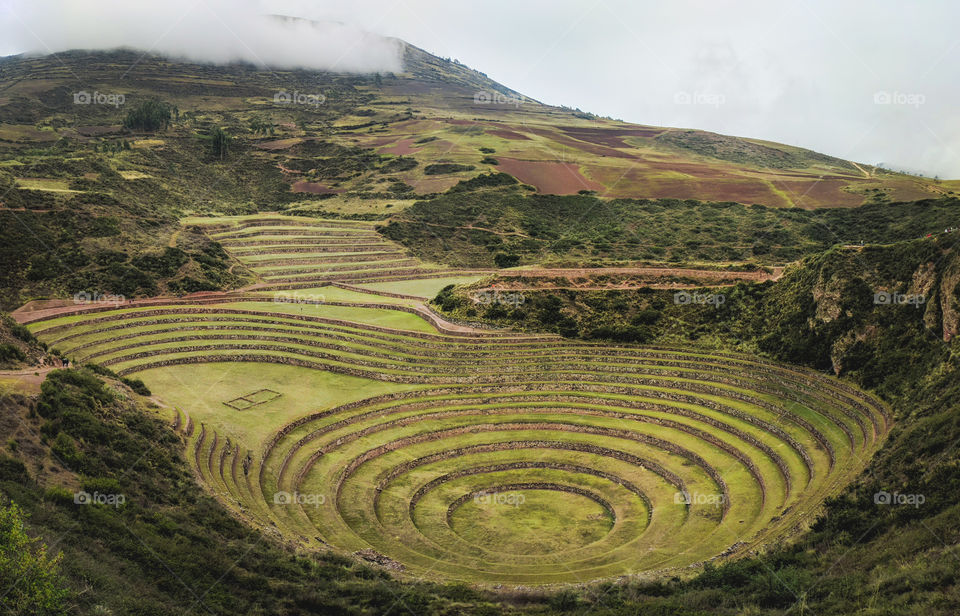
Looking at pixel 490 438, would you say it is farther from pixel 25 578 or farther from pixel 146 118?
pixel 146 118

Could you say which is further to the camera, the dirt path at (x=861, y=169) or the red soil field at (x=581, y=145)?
the red soil field at (x=581, y=145)

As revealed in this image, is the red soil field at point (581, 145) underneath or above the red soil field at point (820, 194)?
above

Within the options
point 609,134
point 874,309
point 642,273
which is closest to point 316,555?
point 874,309

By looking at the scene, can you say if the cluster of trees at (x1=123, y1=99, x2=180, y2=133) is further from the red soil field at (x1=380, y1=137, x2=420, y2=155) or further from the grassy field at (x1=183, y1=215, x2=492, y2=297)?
the grassy field at (x1=183, y1=215, x2=492, y2=297)

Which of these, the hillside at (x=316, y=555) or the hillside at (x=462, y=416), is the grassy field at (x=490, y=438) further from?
the hillside at (x=316, y=555)

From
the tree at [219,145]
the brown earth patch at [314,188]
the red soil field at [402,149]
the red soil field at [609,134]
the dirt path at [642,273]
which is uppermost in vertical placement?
the red soil field at [609,134]

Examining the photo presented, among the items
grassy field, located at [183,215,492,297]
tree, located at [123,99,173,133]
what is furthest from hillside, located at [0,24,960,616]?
tree, located at [123,99,173,133]

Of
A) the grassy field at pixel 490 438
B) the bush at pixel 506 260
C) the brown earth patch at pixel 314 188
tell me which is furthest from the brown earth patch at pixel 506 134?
the grassy field at pixel 490 438

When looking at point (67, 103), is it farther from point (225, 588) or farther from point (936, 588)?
point (936, 588)
